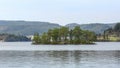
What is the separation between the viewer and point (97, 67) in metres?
47.3

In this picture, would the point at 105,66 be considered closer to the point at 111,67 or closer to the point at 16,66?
the point at 111,67

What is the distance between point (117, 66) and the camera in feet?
158

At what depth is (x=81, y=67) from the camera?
4769 cm

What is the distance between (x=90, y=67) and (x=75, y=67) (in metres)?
1.84

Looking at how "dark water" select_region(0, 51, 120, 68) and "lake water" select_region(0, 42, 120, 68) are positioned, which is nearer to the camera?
"dark water" select_region(0, 51, 120, 68)

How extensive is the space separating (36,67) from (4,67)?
3.97 meters

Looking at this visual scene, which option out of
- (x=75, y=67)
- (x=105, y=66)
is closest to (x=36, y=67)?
(x=75, y=67)

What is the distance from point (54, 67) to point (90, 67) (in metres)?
4.24

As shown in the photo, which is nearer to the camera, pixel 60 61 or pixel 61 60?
pixel 60 61

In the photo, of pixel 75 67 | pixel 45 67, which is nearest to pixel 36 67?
pixel 45 67

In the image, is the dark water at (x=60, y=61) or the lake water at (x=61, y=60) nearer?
the dark water at (x=60, y=61)

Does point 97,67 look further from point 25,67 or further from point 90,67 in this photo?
point 25,67

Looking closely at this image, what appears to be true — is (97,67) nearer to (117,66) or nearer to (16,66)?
(117,66)

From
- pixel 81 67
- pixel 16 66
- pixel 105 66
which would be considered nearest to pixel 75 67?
pixel 81 67
